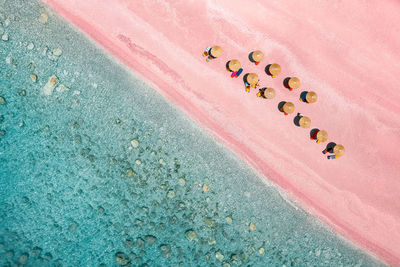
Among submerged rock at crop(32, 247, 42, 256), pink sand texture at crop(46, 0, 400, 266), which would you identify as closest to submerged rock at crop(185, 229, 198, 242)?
pink sand texture at crop(46, 0, 400, 266)

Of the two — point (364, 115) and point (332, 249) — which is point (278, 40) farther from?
point (332, 249)

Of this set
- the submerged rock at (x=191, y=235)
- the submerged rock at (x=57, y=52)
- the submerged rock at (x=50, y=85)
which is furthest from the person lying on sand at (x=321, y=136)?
the submerged rock at (x=57, y=52)

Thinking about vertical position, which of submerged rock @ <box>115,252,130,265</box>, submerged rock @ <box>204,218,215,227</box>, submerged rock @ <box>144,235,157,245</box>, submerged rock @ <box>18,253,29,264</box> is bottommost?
submerged rock @ <box>18,253,29,264</box>

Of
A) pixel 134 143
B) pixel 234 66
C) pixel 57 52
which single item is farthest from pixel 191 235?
pixel 57 52

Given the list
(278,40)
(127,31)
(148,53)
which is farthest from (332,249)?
(127,31)

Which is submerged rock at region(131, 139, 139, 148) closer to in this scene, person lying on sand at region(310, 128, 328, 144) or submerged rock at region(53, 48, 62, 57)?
submerged rock at region(53, 48, 62, 57)
